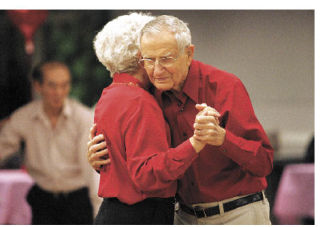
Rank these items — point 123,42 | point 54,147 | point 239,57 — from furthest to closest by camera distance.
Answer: point 239,57 → point 54,147 → point 123,42

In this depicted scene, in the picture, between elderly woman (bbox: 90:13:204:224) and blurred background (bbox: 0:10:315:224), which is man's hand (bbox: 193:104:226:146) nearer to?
elderly woman (bbox: 90:13:204:224)

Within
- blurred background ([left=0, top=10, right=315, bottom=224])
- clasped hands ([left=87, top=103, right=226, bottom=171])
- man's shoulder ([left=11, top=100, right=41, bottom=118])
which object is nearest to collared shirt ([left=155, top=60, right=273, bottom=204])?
clasped hands ([left=87, top=103, right=226, bottom=171])

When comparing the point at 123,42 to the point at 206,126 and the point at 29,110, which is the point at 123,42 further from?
the point at 29,110

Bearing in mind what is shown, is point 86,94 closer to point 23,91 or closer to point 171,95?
point 23,91

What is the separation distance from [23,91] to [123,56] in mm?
3826

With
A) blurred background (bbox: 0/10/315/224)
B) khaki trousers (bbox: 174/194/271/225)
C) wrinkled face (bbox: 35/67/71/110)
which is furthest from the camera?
blurred background (bbox: 0/10/315/224)

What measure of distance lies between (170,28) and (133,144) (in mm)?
451

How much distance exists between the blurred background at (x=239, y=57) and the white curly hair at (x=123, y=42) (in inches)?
127

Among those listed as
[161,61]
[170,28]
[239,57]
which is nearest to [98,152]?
[161,61]

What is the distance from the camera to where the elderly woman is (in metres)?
1.70

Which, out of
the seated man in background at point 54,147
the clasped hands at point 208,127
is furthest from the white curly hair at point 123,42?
the seated man in background at point 54,147

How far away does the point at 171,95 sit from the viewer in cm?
199

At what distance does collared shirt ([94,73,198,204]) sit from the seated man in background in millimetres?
1927

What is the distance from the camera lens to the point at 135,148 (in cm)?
173
